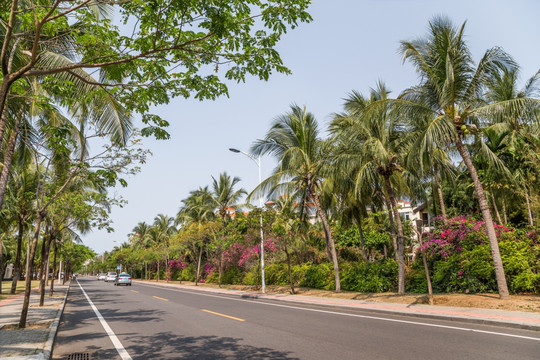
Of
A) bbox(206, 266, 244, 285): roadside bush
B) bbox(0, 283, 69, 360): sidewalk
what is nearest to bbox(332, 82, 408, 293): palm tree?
bbox(0, 283, 69, 360): sidewalk

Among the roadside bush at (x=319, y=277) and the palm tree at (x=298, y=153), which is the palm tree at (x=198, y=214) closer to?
the roadside bush at (x=319, y=277)

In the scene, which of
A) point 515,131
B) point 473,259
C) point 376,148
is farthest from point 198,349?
point 515,131

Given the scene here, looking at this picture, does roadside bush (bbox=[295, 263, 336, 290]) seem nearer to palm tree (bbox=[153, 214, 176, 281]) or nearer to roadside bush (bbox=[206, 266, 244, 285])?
roadside bush (bbox=[206, 266, 244, 285])

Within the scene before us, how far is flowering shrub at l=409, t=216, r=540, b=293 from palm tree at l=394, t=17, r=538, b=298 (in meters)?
1.30

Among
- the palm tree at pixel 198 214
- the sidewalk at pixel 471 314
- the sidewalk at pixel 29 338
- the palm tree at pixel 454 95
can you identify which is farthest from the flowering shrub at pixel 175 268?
Answer: the palm tree at pixel 454 95

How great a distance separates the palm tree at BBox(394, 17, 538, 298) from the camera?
1244 cm

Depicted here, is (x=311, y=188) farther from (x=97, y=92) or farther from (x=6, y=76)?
(x=6, y=76)

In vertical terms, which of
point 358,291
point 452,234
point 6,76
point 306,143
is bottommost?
point 358,291

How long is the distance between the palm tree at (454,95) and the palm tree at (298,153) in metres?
6.03

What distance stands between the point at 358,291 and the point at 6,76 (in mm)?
17338

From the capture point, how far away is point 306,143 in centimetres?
1977

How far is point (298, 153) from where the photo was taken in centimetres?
1950

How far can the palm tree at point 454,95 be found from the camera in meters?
12.4

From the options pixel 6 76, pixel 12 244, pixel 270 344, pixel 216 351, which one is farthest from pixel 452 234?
pixel 12 244
